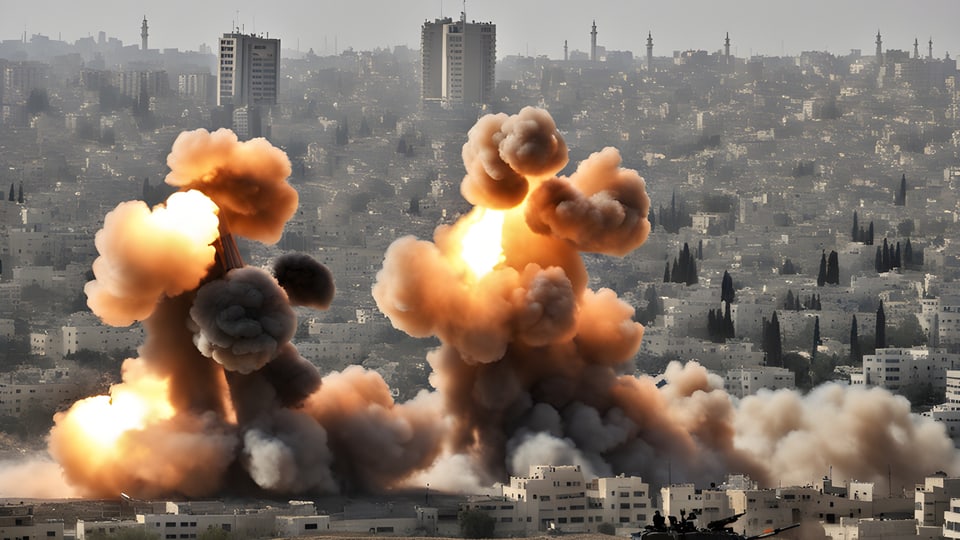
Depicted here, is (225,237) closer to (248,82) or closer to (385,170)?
(385,170)

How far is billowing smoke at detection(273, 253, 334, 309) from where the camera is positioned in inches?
2805

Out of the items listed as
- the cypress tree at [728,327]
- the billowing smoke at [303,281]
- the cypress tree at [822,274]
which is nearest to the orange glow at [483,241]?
the billowing smoke at [303,281]

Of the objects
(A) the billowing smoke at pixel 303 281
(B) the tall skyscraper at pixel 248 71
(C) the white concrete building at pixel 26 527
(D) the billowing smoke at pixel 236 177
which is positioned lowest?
(C) the white concrete building at pixel 26 527

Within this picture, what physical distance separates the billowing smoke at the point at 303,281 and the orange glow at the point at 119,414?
399 cm

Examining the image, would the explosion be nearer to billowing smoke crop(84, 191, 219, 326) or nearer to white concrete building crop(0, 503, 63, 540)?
billowing smoke crop(84, 191, 219, 326)

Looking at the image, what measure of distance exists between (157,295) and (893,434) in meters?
20.0

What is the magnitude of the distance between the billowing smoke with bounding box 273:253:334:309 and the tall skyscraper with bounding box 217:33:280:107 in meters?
121

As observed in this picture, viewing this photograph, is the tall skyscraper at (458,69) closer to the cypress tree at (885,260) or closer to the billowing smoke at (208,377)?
the cypress tree at (885,260)

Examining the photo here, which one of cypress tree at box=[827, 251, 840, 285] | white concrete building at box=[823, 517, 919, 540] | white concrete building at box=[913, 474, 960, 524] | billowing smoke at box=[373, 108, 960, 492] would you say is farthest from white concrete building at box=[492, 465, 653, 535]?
cypress tree at box=[827, 251, 840, 285]

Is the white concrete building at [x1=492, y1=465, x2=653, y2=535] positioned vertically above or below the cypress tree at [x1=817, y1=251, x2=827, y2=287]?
below

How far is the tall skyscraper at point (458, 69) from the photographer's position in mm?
196625

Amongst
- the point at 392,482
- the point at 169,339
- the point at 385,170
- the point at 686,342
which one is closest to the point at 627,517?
the point at 392,482

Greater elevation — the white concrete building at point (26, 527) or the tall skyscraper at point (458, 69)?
the tall skyscraper at point (458, 69)

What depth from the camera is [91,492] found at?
67938 mm
